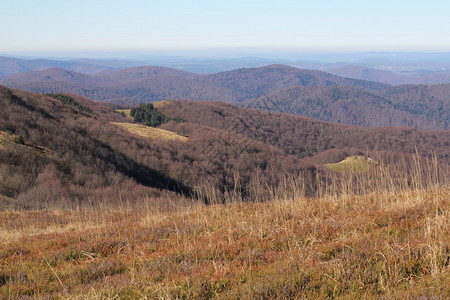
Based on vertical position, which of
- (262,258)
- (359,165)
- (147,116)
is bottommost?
(147,116)

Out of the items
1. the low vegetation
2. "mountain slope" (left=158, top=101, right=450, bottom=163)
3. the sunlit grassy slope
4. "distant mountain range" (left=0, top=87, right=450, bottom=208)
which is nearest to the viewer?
the sunlit grassy slope

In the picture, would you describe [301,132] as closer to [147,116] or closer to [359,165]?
[147,116]

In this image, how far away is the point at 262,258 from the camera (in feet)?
17.8

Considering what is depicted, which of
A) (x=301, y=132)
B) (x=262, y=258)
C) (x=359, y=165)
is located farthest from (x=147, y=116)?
(x=262, y=258)

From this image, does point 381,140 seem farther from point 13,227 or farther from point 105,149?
point 13,227

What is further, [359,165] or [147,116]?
[147,116]

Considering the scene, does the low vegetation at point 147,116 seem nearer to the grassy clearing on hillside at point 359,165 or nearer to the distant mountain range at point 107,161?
the distant mountain range at point 107,161

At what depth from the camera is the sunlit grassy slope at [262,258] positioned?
424cm

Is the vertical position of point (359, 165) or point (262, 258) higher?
point (262, 258)

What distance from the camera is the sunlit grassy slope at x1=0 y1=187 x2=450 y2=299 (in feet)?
13.9

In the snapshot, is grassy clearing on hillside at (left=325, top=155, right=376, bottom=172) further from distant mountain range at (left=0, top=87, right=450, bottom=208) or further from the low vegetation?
the low vegetation

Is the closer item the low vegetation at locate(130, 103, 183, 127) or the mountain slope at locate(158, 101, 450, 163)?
the low vegetation at locate(130, 103, 183, 127)

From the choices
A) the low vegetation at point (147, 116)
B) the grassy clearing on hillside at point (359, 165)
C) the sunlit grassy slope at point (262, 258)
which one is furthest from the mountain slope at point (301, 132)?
the sunlit grassy slope at point (262, 258)

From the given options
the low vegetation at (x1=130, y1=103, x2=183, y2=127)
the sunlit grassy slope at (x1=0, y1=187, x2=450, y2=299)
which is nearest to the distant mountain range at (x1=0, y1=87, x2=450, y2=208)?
the sunlit grassy slope at (x1=0, y1=187, x2=450, y2=299)
